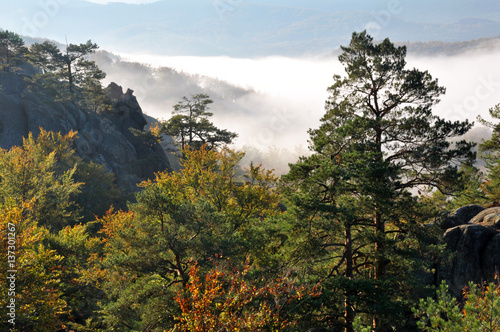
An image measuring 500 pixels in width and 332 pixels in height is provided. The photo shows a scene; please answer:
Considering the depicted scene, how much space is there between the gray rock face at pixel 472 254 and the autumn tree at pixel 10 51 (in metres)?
65.1

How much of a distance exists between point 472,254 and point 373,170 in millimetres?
10350

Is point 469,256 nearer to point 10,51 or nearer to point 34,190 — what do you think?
point 34,190

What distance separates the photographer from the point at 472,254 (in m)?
19.2

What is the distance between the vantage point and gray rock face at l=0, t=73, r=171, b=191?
160 feet

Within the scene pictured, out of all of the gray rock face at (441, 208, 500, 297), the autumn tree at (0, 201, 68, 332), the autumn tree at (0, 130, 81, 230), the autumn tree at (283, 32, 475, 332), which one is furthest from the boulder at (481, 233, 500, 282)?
the autumn tree at (0, 130, 81, 230)

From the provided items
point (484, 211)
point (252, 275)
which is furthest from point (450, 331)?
point (484, 211)

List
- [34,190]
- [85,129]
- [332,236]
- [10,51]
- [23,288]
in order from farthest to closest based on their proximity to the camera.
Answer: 1. [10,51]
2. [85,129]
3. [34,190]
4. [332,236]
5. [23,288]

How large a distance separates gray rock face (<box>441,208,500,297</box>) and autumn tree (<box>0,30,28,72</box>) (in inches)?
2564

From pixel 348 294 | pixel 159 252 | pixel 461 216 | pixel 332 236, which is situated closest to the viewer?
pixel 348 294

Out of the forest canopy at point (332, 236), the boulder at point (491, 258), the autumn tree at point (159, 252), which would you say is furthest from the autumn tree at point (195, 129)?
the boulder at point (491, 258)

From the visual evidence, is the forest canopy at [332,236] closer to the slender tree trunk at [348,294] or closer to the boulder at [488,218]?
the slender tree trunk at [348,294]

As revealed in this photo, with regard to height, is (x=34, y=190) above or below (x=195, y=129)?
below

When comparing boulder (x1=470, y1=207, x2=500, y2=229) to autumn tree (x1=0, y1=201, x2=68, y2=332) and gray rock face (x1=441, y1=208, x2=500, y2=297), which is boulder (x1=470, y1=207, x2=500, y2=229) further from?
autumn tree (x1=0, y1=201, x2=68, y2=332)

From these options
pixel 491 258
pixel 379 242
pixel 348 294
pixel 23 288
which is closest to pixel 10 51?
pixel 23 288
